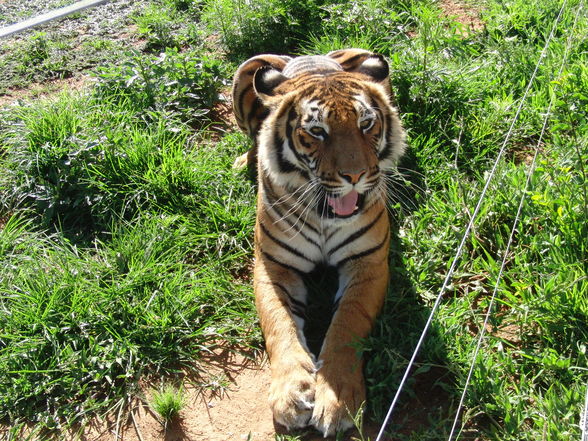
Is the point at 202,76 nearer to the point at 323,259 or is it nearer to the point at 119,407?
the point at 323,259

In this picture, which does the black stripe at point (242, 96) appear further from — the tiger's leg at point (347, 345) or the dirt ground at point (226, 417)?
the dirt ground at point (226, 417)

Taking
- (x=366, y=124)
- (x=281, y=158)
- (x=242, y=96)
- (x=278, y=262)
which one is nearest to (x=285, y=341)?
(x=278, y=262)

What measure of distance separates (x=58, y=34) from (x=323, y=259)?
4.06m

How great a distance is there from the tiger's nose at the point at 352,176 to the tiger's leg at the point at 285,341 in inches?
26.7

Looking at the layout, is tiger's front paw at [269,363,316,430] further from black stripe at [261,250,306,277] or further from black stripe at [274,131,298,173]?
black stripe at [274,131,298,173]

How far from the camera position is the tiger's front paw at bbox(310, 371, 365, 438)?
260 cm

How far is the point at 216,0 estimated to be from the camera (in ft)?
18.5

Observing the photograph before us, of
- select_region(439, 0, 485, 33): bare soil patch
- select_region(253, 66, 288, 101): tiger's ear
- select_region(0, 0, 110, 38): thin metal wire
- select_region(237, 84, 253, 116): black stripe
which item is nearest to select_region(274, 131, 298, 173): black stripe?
select_region(253, 66, 288, 101): tiger's ear

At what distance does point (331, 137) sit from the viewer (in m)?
2.91

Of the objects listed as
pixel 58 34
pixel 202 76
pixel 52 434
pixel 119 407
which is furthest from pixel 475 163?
pixel 58 34

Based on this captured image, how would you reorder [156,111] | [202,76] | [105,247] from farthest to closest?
[202,76]
[156,111]
[105,247]

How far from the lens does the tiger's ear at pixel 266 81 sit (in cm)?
332

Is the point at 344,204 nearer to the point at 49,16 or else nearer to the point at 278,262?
the point at 278,262

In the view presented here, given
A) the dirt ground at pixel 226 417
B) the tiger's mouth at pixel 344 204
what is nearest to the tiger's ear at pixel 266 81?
the tiger's mouth at pixel 344 204
